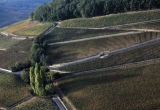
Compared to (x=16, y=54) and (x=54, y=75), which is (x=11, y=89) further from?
(x=16, y=54)

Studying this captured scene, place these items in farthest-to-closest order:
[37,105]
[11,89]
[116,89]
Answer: [11,89]
[116,89]
[37,105]

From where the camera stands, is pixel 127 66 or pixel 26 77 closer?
pixel 127 66

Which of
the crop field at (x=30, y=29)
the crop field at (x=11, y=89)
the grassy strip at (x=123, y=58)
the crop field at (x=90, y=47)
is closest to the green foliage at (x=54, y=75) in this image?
the grassy strip at (x=123, y=58)

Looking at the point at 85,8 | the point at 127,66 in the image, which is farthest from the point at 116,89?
the point at 85,8

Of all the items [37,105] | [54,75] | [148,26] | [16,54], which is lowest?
[37,105]

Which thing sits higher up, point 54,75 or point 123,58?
point 123,58

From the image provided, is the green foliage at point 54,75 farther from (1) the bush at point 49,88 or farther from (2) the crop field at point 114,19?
(2) the crop field at point 114,19

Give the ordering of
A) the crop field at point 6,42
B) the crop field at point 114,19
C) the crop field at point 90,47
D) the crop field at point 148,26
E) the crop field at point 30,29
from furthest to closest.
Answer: the crop field at point 30,29 < the crop field at point 6,42 < the crop field at point 114,19 < the crop field at point 148,26 < the crop field at point 90,47

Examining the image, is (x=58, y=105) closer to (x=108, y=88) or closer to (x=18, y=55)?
(x=108, y=88)
